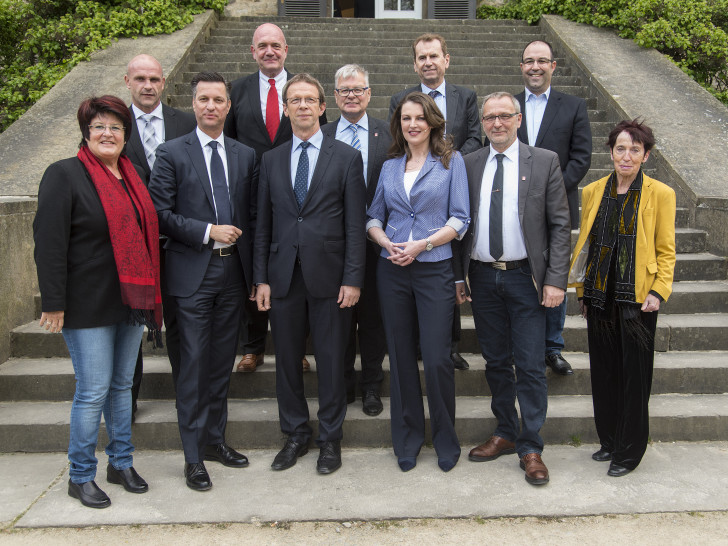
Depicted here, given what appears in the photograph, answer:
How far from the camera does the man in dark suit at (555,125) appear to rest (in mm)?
4160

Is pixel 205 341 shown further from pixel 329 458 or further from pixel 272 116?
pixel 272 116

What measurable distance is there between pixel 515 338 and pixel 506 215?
27.0 inches

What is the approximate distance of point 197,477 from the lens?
3453 mm

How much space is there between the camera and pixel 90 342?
3.18 meters

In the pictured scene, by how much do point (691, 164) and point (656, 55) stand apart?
2.95 metres

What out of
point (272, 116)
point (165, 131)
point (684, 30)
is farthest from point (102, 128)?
point (684, 30)

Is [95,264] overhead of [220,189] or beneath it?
beneath

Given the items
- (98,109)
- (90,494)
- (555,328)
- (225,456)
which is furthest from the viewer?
(555,328)

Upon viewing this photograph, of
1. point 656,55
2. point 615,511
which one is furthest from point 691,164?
point 615,511

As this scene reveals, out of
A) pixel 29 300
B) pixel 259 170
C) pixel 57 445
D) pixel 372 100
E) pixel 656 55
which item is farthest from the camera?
pixel 656 55

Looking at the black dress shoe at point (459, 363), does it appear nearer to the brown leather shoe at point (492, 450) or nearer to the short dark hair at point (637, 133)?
the brown leather shoe at point (492, 450)

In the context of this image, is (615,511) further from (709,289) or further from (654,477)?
(709,289)

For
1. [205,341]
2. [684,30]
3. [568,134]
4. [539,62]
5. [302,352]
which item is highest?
[684,30]

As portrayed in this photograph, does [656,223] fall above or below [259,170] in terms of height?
below
